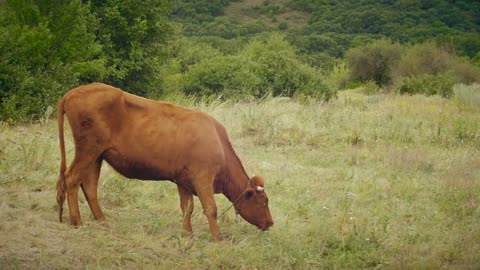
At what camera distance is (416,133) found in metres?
14.9

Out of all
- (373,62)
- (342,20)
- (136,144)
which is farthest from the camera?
(342,20)

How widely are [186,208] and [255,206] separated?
888 millimetres

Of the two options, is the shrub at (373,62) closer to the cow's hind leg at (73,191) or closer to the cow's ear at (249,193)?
the cow's ear at (249,193)

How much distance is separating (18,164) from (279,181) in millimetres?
4369

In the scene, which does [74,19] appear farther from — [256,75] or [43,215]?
[43,215]

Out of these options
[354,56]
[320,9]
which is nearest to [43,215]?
[354,56]

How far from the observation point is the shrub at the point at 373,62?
52.1 meters

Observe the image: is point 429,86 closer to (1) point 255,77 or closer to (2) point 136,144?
(1) point 255,77

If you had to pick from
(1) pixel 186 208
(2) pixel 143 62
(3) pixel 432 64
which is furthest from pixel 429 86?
(1) pixel 186 208

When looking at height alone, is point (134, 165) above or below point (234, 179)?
above

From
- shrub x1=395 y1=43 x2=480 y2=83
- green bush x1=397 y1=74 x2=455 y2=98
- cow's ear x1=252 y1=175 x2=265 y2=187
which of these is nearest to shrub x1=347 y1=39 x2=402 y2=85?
shrub x1=395 y1=43 x2=480 y2=83

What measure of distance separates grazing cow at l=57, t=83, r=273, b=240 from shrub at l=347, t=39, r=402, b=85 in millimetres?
47164

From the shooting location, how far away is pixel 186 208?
7012 millimetres

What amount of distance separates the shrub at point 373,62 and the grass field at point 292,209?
38814 mm
